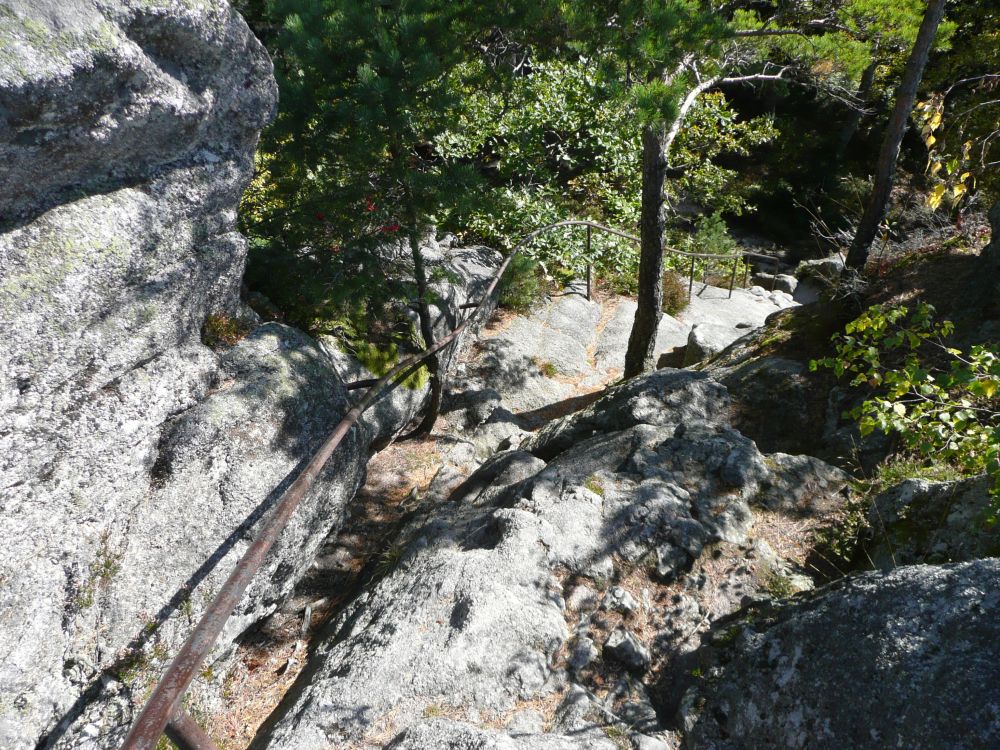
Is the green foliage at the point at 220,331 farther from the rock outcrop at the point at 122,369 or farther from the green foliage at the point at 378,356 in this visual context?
the green foliage at the point at 378,356

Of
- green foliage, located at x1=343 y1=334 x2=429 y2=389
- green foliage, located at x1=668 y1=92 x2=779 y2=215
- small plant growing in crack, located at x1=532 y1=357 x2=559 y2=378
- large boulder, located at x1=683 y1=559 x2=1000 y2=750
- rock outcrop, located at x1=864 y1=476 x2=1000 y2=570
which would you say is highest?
green foliage, located at x1=668 y1=92 x2=779 y2=215

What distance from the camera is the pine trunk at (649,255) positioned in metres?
8.44

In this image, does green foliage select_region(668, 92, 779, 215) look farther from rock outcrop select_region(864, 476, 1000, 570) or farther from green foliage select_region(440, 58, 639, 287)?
rock outcrop select_region(864, 476, 1000, 570)

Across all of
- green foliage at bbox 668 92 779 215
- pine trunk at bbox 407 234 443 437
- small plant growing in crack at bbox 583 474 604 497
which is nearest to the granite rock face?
pine trunk at bbox 407 234 443 437

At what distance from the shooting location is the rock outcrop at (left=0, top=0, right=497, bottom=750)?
12.9 feet

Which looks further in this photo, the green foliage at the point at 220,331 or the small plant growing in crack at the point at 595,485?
the green foliage at the point at 220,331

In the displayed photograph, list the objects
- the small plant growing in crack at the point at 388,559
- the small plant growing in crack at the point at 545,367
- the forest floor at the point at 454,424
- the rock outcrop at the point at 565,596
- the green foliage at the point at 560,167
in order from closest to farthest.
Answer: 1. the rock outcrop at the point at 565,596
2. the forest floor at the point at 454,424
3. the small plant growing in crack at the point at 388,559
4. the small plant growing in crack at the point at 545,367
5. the green foliage at the point at 560,167

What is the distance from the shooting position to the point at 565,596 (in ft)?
14.5

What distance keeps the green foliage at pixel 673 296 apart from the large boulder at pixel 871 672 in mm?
12141

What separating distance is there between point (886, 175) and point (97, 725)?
372 inches

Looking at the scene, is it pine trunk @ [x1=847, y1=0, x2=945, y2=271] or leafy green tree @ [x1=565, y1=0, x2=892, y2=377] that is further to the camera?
pine trunk @ [x1=847, y1=0, x2=945, y2=271]

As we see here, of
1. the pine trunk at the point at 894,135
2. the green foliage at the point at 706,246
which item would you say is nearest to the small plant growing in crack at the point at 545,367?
the pine trunk at the point at 894,135

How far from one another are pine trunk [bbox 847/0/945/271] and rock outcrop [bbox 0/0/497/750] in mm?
6898

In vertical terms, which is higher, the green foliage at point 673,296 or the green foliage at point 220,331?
the green foliage at point 673,296
